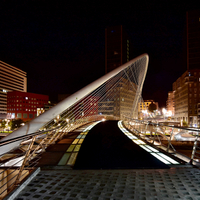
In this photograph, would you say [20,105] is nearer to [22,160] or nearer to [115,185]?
[22,160]

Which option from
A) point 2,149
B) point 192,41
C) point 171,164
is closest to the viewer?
point 2,149

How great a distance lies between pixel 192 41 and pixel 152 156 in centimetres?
8456

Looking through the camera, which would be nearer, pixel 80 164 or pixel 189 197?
pixel 189 197

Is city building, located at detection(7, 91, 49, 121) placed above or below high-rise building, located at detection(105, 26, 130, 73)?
below

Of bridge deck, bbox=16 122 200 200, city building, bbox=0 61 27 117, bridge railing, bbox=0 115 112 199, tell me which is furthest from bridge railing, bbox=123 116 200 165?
city building, bbox=0 61 27 117

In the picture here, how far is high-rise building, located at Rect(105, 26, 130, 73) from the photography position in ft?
339

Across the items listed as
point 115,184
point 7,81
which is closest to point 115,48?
point 7,81

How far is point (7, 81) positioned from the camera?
10144 cm

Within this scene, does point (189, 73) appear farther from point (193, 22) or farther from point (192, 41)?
point (193, 22)

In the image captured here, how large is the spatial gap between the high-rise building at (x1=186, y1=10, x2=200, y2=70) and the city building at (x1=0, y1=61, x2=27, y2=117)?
9370 centimetres

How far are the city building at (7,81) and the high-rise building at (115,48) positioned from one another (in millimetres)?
56568

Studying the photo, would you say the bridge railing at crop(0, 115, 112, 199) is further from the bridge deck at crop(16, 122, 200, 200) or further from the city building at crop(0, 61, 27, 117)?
the city building at crop(0, 61, 27, 117)

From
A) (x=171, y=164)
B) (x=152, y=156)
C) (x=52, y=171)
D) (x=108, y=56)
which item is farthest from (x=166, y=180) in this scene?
(x=108, y=56)

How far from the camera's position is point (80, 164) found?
13.0ft
